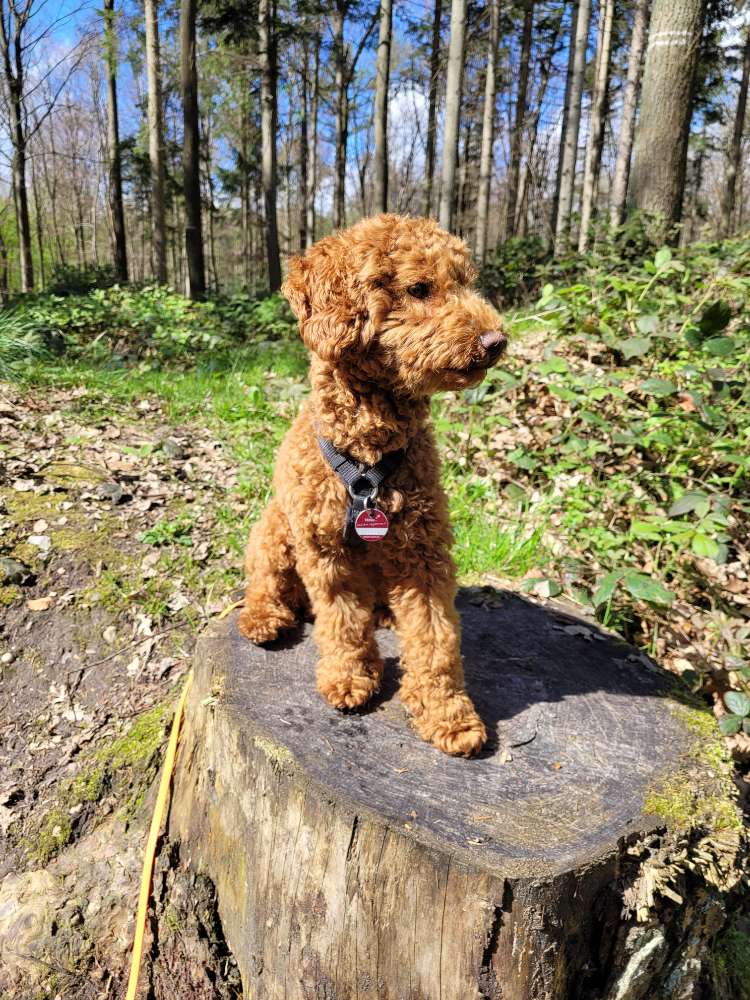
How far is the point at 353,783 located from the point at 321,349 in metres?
1.24

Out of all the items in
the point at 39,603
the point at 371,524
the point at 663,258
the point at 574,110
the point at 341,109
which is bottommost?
the point at 39,603

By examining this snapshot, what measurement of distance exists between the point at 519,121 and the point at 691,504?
18443mm

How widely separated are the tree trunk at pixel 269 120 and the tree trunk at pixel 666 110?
27.1 feet

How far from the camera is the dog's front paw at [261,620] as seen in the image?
2377 millimetres

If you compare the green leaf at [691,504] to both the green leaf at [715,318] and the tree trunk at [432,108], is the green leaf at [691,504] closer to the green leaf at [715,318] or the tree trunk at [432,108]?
the green leaf at [715,318]

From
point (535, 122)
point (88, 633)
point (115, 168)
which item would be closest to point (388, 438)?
point (88, 633)

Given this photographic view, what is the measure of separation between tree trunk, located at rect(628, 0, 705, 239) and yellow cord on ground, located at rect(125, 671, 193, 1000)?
628cm

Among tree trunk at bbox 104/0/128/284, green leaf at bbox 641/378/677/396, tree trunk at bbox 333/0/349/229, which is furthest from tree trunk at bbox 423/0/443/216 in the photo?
green leaf at bbox 641/378/677/396

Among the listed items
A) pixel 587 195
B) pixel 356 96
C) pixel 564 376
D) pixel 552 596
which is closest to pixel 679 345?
pixel 564 376

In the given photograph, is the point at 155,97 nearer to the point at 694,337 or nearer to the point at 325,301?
the point at 694,337

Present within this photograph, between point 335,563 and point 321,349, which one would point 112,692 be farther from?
point 321,349

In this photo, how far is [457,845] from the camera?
1.50 m

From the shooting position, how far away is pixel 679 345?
4.04 metres

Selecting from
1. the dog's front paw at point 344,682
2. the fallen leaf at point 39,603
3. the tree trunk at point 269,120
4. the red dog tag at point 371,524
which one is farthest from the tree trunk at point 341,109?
the dog's front paw at point 344,682
